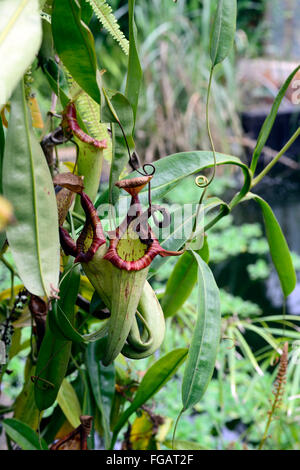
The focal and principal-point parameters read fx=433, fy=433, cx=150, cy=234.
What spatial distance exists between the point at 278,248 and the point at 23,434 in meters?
0.45

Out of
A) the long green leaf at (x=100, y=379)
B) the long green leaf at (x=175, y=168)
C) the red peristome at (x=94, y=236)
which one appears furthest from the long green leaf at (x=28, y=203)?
the long green leaf at (x=100, y=379)

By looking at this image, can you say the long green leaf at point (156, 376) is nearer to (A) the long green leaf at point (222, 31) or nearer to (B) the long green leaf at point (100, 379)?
(B) the long green leaf at point (100, 379)

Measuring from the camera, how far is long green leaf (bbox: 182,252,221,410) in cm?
45

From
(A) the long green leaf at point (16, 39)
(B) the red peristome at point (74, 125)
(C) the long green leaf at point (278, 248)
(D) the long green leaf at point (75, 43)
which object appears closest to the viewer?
(A) the long green leaf at point (16, 39)

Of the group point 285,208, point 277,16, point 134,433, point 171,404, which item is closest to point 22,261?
point 134,433

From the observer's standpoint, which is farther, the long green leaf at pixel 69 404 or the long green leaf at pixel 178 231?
the long green leaf at pixel 69 404

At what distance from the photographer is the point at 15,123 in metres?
0.33

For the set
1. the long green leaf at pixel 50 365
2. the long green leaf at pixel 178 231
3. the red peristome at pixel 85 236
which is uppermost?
the red peristome at pixel 85 236

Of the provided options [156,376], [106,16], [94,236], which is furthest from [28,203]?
[156,376]

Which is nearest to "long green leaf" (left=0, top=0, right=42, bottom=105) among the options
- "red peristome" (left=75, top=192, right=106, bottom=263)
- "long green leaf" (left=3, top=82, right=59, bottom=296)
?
"long green leaf" (left=3, top=82, right=59, bottom=296)

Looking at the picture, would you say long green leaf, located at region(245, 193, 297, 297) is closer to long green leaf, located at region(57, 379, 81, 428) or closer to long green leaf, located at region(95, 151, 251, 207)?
long green leaf, located at region(95, 151, 251, 207)

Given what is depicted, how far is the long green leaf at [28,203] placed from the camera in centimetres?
33

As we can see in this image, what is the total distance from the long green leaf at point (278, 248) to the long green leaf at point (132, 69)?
24 centimetres
